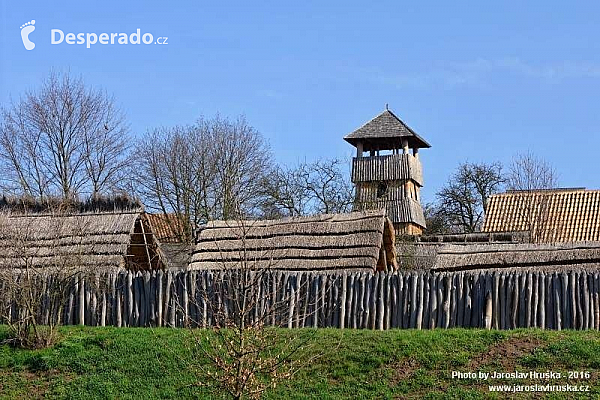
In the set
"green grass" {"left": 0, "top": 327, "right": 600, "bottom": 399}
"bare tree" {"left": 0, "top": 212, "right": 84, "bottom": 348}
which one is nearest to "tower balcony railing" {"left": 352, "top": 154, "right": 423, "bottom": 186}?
"bare tree" {"left": 0, "top": 212, "right": 84, "bottom": 348}

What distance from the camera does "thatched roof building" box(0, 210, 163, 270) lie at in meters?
21.5

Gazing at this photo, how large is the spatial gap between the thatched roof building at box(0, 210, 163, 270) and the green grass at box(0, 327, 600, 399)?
12.1 feet

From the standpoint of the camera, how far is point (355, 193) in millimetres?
36875

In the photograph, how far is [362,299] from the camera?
18953 mm

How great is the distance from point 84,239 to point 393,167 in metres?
24.0

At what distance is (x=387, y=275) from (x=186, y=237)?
16663 mm

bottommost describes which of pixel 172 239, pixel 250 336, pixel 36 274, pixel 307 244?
pixel 250 336

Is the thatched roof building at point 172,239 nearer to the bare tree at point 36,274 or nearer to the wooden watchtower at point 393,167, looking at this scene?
the bare tree at point 36,274

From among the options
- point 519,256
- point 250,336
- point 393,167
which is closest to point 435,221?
point 393,167

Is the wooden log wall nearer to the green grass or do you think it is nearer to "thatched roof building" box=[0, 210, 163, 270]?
the green grass

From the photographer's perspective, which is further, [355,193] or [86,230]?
[355,193]

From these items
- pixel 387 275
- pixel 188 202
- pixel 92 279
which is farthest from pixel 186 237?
pixel 387 275

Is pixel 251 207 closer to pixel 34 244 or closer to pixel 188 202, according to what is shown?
pixel 188 202

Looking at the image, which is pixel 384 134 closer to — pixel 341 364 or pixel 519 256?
pixel 519 256
